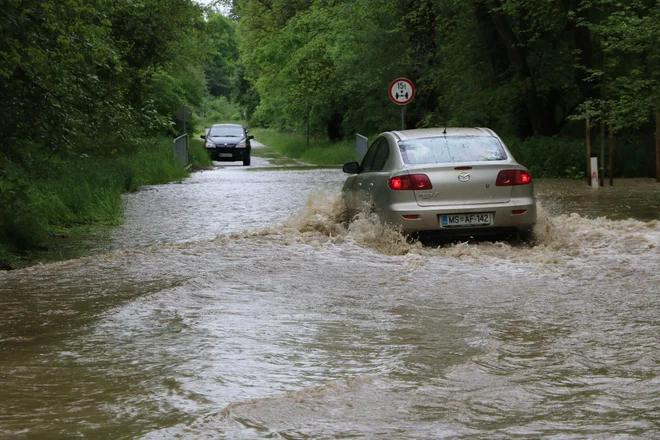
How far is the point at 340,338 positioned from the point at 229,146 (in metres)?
39.9

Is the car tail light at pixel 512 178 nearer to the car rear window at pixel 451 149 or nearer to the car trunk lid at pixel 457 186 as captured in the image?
the car trunk lid at pixel 457 186

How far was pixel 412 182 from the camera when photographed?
12.0m

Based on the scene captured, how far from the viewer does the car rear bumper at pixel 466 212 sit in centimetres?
1193

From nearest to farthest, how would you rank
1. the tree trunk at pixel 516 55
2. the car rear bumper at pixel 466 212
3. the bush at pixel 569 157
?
the car rear bumper at pixel 466 212 → the bush at pixel 569 157 → the tree trunk at pixel 516 55

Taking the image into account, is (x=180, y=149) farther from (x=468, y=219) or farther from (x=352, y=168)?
(x=468, y=219)

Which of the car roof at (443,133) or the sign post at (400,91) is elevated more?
the sign post at (400,91)

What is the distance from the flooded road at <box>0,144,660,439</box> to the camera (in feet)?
17.6

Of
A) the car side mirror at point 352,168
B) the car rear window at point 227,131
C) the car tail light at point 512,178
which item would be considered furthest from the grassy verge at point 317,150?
the car tail light at point 512,178

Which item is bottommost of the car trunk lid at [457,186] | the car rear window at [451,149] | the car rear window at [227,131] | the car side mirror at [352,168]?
the car trunk lid at [457,186]

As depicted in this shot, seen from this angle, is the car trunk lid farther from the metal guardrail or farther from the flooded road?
the metal guardrail

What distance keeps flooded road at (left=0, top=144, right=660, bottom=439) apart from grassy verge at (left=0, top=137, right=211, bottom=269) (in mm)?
1239

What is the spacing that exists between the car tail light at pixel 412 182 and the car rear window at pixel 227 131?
36.1m

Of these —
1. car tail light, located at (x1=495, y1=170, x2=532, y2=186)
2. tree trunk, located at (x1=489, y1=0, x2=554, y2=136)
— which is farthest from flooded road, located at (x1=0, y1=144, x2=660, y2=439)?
tree trunk, located at (x1=489, y1=0, x2=554, y2=136)

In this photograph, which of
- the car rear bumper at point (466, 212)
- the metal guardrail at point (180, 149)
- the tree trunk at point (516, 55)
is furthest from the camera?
the metal guardrail at point (180, 149)
